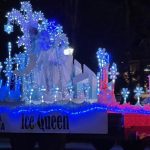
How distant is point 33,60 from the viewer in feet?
45.8

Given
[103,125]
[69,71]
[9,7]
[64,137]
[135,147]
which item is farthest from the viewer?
[9,7]

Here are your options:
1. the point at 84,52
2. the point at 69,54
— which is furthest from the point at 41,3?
the point at 69,54

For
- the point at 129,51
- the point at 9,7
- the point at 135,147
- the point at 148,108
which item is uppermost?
the point at 9,7

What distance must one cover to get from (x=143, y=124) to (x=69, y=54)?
344 centimetres

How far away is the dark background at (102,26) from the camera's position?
28.5m

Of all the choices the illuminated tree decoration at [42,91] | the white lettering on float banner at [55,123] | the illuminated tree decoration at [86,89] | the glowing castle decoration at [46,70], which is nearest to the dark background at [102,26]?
the illuminated tree decoration at [86,89]

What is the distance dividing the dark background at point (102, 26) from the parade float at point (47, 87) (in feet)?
44.0

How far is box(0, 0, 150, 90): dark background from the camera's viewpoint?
1124 inches

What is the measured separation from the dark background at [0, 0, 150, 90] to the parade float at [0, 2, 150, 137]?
13423 mm

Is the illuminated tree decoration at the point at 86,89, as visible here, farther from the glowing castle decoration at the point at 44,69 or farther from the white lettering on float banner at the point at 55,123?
the white lettering on float banner at the point at 55,123

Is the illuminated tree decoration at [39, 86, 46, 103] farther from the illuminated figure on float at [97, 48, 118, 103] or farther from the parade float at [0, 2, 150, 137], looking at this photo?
the illuminated figure on float at [97, 48, 118, 103]

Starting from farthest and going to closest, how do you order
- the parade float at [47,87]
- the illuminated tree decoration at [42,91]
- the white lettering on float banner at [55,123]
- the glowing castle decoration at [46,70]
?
the glowing castle decoration at [46,70], the illuminated tree decoration at [42,91], the parade float at [47,87], the white lettering on float banner at [55,123]

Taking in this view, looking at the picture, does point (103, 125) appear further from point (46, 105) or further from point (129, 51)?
point (129, 51)

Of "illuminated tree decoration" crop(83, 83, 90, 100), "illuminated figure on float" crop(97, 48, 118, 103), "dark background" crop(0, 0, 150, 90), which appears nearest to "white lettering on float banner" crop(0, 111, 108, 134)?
"illuminated figure on float" crop(97, 48, 118, 103)
